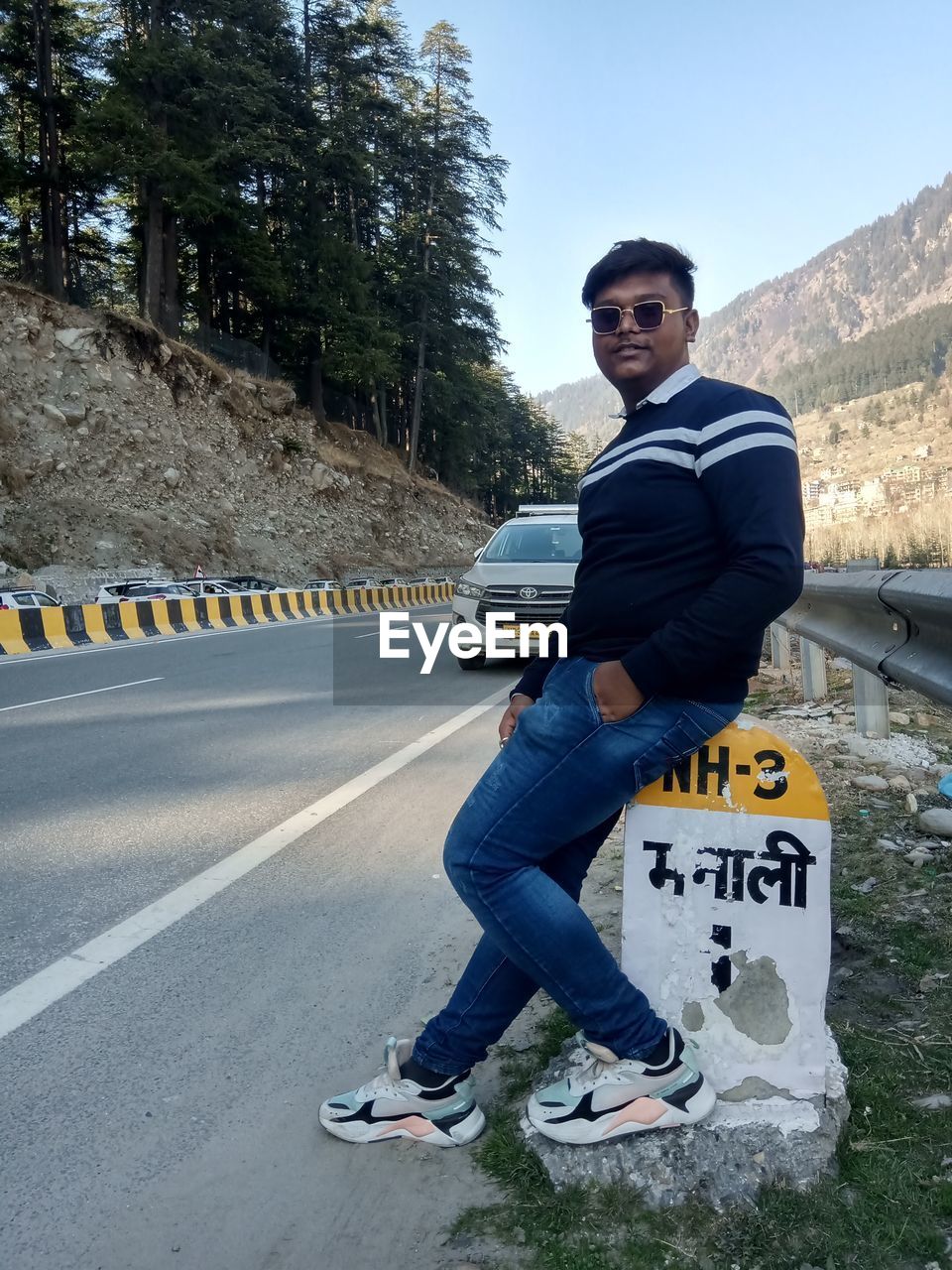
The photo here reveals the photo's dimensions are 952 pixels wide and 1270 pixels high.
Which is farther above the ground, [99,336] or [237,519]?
[99,336]

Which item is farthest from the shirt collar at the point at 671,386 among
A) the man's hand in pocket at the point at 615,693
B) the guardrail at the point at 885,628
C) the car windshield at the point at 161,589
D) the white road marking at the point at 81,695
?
the car windshield at the point at 161,589

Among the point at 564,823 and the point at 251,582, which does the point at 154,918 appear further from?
the point at 251,582

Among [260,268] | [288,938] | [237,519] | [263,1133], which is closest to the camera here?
[263,1133]

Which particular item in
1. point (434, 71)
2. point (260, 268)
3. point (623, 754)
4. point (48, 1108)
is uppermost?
point (434, 71)

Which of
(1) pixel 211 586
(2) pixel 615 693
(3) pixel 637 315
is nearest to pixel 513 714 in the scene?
(2) pixel 615 693

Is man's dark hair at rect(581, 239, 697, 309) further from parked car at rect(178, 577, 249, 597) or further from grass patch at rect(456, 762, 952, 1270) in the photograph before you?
parked car at rect(178, 577, 249, 597)

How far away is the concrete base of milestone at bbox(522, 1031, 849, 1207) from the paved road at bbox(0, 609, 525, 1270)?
1.03 ft

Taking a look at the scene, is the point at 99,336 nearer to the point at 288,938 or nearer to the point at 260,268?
the point at 260,268

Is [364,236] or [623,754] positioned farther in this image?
[364,236]

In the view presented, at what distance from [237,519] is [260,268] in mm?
11148

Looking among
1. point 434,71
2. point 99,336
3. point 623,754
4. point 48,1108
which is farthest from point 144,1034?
point 434,71

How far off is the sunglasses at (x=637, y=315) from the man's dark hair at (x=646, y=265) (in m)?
0.06

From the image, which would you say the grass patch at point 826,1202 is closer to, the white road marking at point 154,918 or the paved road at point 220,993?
the paved road at point 220,993

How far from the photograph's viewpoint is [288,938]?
3.84 m
